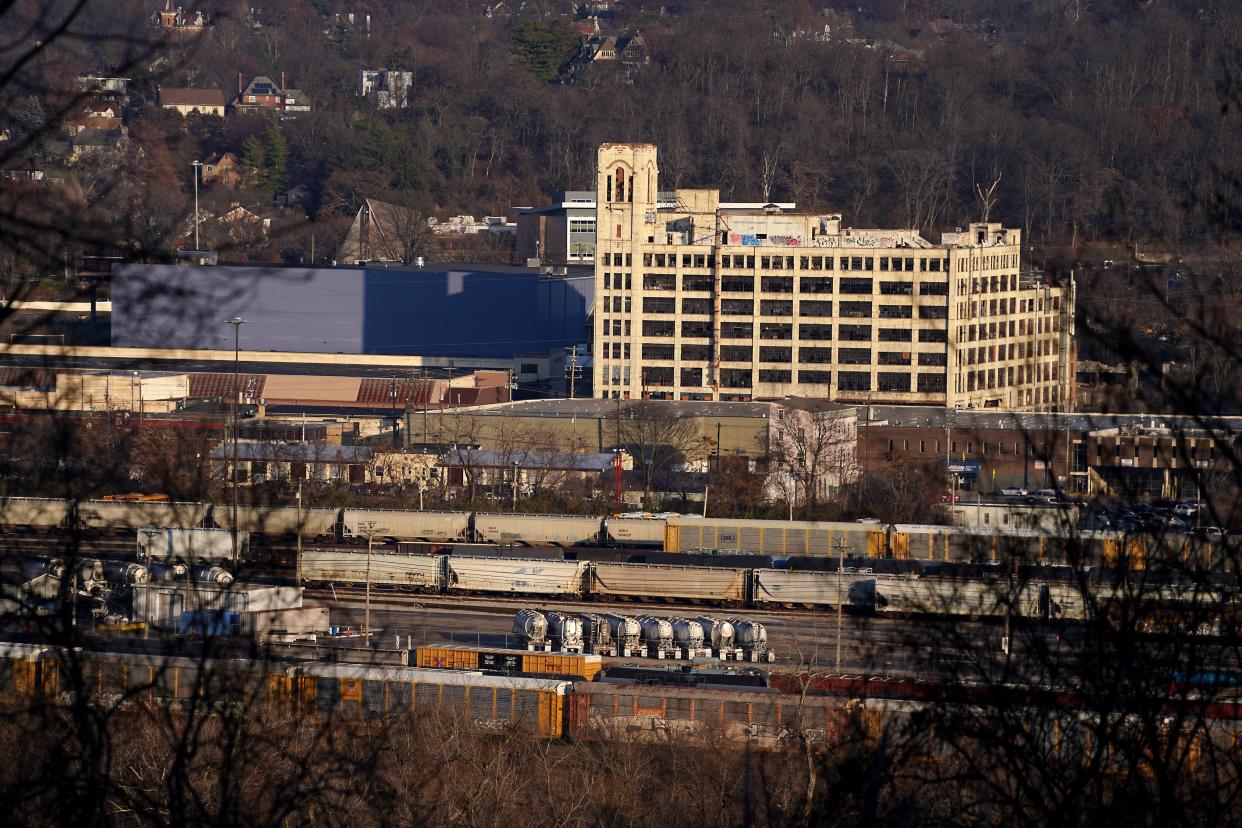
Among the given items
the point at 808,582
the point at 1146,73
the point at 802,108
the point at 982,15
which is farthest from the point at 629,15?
the point at 808,582

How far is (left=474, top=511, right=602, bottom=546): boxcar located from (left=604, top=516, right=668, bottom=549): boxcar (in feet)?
0.37

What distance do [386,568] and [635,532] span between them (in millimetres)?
2287

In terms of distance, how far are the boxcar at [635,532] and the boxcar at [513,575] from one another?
1439 mm

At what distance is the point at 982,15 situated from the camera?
64750 millimetres

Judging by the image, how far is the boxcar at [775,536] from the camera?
14.4m

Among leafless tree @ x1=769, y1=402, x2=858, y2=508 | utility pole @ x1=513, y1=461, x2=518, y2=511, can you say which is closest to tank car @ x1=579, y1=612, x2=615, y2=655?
utility pole @ x1=513, y1=461, x2=518, y2=511

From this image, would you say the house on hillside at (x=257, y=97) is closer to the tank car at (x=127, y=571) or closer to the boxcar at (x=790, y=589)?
the boxcar at (x=790, y=589)

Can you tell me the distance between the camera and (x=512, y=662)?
1051cm

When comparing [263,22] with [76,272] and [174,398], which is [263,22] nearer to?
[174,398]

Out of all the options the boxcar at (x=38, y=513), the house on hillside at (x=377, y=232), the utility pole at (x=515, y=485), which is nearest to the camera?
the boxcar at (x=38, y=513)

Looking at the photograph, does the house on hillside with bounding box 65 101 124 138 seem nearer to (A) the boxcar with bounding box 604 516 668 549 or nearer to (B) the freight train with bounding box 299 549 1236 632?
(B) the freight train with bounding box 299 549 1236 632

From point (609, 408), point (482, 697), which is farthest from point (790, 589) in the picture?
point (609, 408)

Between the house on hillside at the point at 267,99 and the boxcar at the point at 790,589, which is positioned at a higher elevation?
the house on hillside at the point at 267,99

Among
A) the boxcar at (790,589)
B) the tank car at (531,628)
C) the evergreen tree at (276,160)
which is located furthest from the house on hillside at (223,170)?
the tank car at (531,628)
